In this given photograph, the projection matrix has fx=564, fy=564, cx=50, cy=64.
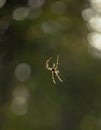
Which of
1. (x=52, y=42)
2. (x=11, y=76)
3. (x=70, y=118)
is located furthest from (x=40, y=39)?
(x=70, y=118)

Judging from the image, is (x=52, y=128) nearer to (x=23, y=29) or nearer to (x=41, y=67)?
(x=41, y=67)

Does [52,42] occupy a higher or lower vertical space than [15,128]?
higher

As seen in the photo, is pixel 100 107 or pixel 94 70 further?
pixel 94 70

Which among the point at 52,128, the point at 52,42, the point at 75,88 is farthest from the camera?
the point at 52,42

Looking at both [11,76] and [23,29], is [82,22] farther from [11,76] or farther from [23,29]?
[11,76]

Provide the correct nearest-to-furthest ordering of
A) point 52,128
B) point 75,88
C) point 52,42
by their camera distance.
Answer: point 52,128 < point 75,88 < point 52,42

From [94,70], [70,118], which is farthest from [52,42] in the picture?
[70,118]
